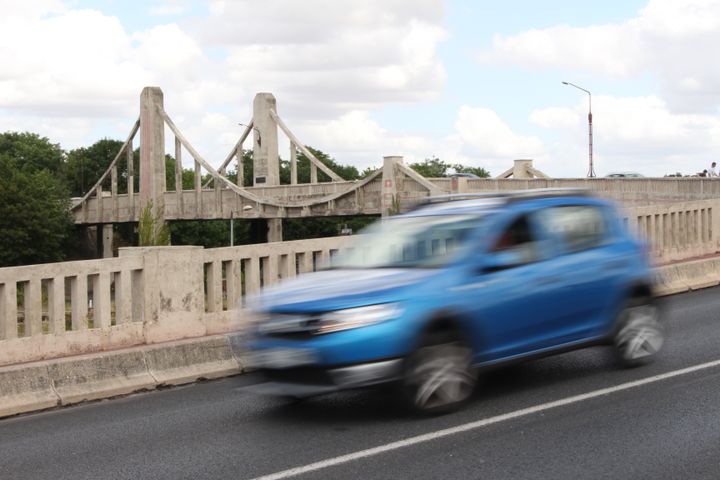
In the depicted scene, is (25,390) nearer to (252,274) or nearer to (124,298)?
(124,298)

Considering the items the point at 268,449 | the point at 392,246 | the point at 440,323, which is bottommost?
the point at 268,449

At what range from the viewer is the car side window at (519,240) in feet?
26.0

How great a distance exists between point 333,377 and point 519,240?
2.08 m

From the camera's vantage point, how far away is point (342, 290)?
7168 millimetres

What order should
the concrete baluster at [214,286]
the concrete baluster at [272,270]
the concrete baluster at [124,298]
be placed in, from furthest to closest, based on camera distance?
the concrete baluster at [272,270] → the concrete baluster at [214,286] → the concrete baluster at [124,298]

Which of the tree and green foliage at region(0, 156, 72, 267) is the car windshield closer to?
green foliage at region(0, 156, 72, 267)

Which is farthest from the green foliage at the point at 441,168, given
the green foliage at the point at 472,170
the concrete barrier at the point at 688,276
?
the concrete barrier at the point at 688,276

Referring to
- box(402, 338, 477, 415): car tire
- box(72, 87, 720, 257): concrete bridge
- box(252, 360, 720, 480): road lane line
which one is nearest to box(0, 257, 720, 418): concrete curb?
box(402, 338, 477, 415): car tire

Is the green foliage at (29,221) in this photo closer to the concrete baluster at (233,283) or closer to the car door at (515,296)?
Answer: the concrete baluster at (233,283)

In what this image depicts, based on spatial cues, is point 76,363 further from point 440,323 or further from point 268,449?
point 440,323

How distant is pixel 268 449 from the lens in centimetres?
662

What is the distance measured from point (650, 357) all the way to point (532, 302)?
6.48ft

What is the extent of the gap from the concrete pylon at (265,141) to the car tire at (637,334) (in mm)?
72152

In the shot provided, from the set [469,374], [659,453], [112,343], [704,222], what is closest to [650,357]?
[469,374]
